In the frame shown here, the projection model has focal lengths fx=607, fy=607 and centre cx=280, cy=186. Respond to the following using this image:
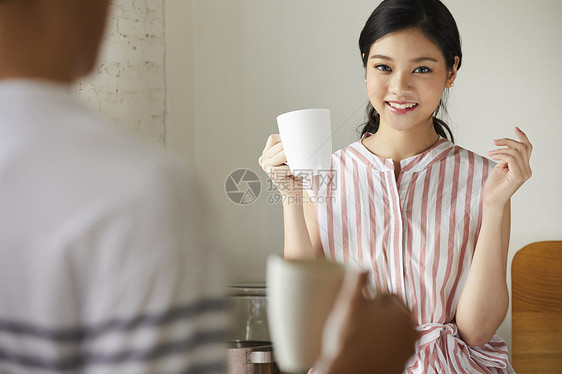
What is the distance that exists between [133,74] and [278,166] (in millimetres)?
1005

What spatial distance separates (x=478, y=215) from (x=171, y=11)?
1.33 m

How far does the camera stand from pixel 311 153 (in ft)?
3.36

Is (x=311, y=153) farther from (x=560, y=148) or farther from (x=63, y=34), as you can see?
(x=560, y=148)

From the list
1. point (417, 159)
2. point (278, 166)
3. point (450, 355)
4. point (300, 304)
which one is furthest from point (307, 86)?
point (300, 304)

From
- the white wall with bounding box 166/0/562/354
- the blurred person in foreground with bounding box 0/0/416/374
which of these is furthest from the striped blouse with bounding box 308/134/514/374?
the blurred person in foreground with bounding box 0/0/416/374

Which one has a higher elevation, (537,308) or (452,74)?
(452,74)

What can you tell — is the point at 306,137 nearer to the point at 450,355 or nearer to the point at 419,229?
the point at 419,229

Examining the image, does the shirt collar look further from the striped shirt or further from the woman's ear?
the striped shirt

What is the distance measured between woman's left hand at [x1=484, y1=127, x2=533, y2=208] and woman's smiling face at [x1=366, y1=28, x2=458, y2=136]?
0.56 feet

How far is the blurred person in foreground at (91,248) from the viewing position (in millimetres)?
234

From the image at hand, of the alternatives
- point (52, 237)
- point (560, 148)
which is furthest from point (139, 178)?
point (560, 148)

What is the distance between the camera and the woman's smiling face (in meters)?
1.18

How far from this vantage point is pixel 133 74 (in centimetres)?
195

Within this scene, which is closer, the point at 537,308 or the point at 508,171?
the point at 508,171
